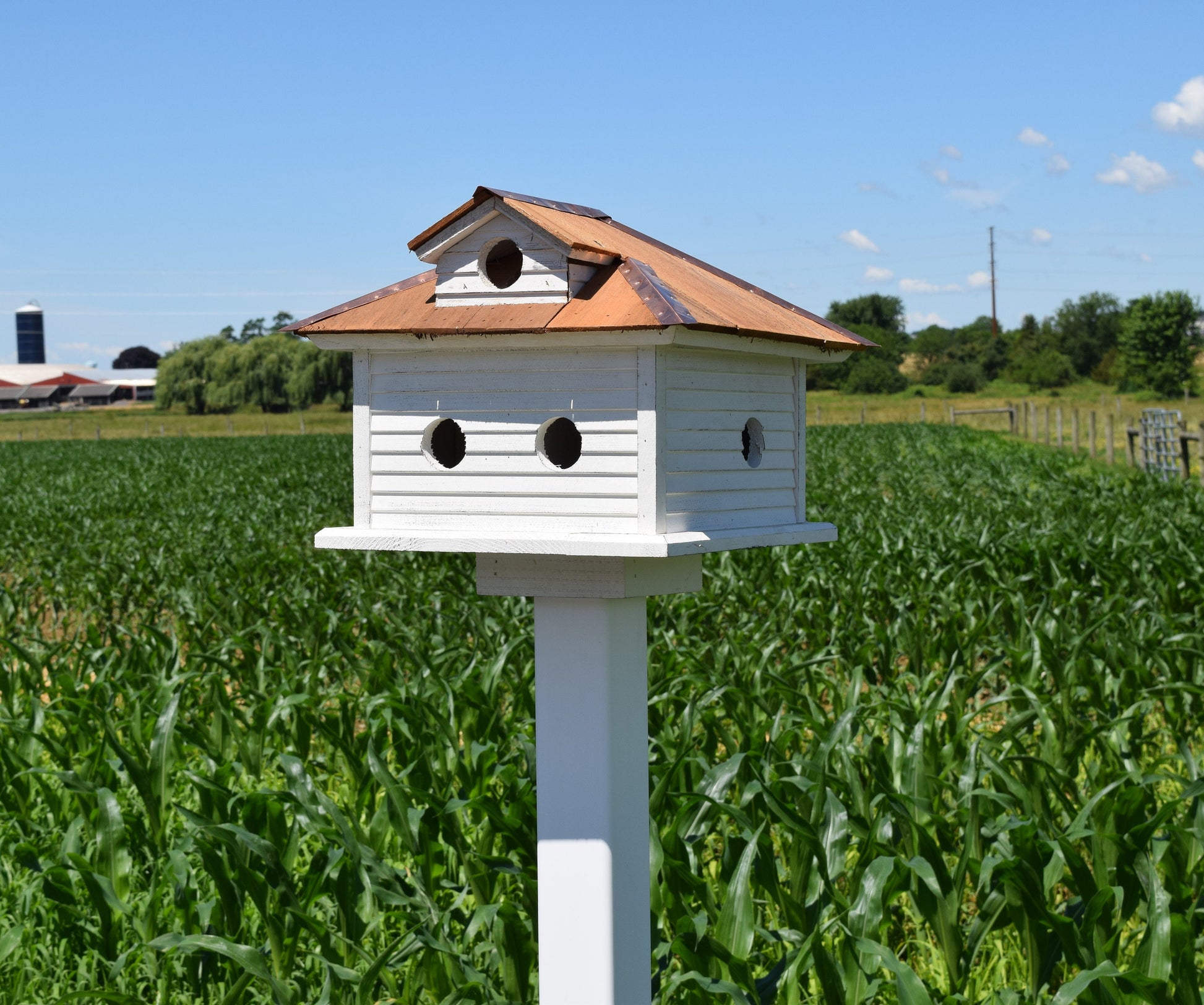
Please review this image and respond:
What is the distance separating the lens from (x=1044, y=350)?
86562mm

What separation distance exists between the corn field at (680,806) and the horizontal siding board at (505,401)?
1430mm

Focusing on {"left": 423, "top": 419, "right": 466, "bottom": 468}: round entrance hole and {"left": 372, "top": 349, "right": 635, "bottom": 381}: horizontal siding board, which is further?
{"left": 423, "top": 419, "right": 466, "bottom": 468}: round entrance hole

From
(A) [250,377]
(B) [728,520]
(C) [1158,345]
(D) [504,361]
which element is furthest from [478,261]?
(C) [1158,345]

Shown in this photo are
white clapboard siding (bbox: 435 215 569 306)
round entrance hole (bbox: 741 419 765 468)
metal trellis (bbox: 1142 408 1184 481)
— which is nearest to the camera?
white clapboard siding (bbox: 435 215 569 306)

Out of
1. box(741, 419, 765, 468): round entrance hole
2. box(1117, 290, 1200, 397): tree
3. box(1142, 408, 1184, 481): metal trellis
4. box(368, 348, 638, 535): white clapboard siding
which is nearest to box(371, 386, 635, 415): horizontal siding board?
box(368, 348, 638, 535): white clapboard siding

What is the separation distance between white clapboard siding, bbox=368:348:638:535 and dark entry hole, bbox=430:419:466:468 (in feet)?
0.19

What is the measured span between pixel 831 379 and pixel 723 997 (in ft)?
256

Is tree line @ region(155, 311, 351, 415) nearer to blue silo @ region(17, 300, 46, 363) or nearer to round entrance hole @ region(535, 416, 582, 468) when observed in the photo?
round entrance hole @ region(535, 416, 582, 468)

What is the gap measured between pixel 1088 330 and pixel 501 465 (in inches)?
3982

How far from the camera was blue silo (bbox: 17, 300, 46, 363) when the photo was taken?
178875mm

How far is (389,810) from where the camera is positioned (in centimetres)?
368

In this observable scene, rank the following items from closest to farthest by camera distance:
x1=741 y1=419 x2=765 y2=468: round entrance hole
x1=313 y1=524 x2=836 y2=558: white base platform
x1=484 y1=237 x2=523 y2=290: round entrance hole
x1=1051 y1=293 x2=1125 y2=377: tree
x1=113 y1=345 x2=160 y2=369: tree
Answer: x1=313 y1=524 x2=836 y2=558: white base platform → x1=484 y1=237 x2=523 y2=290: round entrance hole → x1=741 y1=419 x2=765 y2=468: round entrance hole → x1=1051 y1=293 x2=1125 y2=377: tree → x1=113 y1=345 x2=160 y2=369: tree

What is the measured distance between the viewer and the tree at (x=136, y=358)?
16162 centimetres

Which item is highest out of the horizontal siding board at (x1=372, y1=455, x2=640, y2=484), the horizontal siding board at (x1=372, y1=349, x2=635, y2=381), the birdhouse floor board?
the horizontal siding board at (x1=372, y1=349, x2=635, y2=381)
